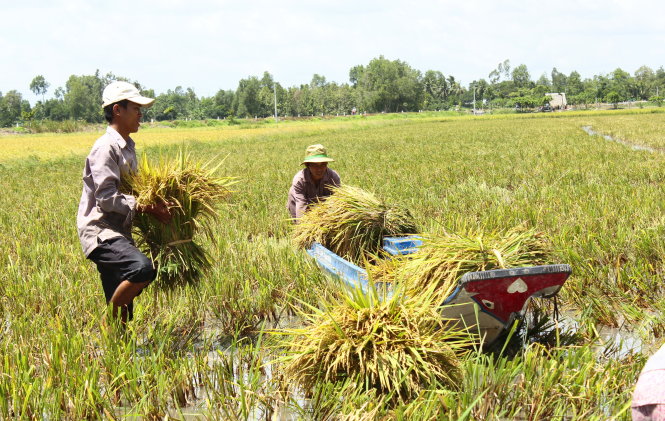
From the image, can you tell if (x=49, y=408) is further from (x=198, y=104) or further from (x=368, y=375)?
(x=198, y=104)

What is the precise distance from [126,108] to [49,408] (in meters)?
1.63

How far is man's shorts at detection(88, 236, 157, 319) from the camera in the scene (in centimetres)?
299

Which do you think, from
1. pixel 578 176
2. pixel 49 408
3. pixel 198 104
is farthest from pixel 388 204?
pixel 198 104

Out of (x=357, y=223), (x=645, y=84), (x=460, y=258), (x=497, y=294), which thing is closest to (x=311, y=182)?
(x=357, y=223)

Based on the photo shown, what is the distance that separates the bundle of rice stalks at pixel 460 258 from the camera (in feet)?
9.06

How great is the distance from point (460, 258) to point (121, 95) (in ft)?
6.83

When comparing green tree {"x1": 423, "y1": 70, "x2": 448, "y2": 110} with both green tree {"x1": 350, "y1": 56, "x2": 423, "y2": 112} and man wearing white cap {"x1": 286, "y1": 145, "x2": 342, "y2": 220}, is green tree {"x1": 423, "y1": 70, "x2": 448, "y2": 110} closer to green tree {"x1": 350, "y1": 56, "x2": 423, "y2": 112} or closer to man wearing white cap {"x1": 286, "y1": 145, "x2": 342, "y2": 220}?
green tree {"x1": 350, "y1": 56, "x2": 423, "y2": 112}

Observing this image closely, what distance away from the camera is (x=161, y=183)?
10.6 ft

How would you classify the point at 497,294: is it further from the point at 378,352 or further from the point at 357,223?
the point at 357,223

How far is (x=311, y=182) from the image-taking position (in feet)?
17.0

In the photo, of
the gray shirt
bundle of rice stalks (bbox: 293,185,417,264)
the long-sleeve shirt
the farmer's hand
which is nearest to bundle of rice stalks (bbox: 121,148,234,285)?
the farmer's hand

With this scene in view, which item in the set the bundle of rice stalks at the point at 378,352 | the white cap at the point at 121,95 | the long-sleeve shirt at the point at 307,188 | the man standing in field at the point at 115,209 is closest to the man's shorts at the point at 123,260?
the man standing in field at the point at 115,209

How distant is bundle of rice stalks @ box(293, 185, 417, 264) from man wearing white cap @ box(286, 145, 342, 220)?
0.64m

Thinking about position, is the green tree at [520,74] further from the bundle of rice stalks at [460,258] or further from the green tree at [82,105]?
the bundle of rice stalks at [460,258]
